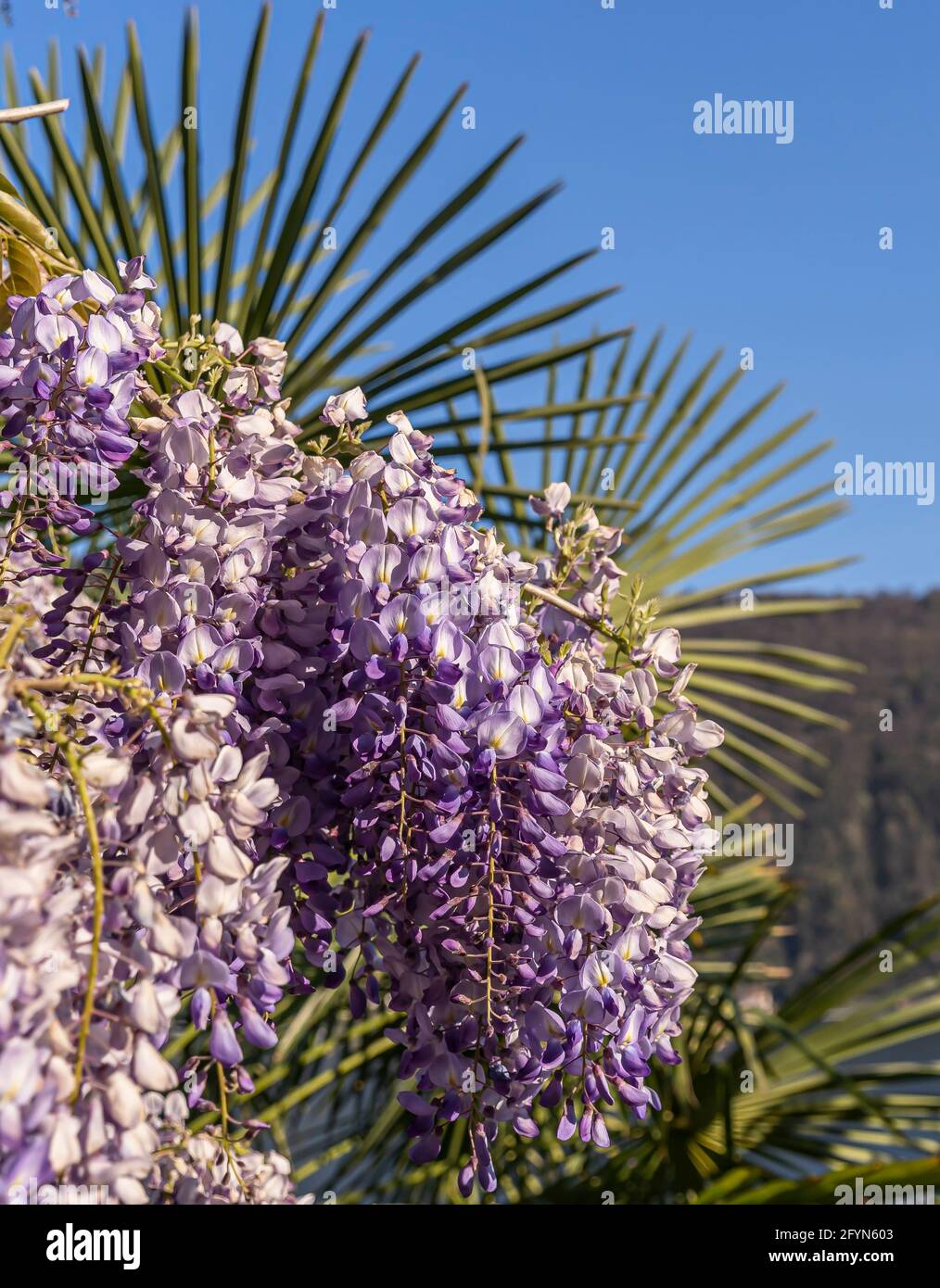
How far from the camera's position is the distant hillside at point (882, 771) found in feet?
86.5

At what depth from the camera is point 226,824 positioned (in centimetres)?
59

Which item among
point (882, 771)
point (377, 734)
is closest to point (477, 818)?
point (377, 734)

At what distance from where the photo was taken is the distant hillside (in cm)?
2638

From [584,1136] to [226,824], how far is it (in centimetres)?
31

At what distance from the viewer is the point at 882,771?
2830cm

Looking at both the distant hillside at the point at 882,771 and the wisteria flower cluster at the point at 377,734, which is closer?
the wisteria flower cluster at the point at 377,734

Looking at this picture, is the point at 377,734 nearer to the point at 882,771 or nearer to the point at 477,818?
the point at 477,818

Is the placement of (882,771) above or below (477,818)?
above

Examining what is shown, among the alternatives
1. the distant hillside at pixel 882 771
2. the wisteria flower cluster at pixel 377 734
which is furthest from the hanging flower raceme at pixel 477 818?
the distant hillside at pixel 882 771

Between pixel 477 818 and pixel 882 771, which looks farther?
pixel 882 771

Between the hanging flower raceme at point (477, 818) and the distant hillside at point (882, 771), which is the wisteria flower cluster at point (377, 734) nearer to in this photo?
the hanging flower raceme at point (477, 818)

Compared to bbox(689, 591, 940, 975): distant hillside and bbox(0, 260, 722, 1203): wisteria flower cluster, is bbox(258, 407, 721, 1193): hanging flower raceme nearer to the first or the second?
bbox(0, 260, 722, 1203): wisteria flower cluster
